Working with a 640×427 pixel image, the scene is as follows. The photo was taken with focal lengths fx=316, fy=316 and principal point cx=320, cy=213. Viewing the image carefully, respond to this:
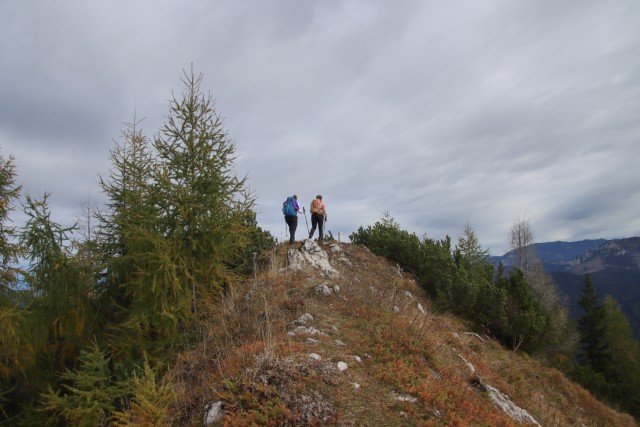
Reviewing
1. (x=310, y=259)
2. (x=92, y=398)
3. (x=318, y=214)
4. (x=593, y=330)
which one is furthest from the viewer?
(x=593, y=330)

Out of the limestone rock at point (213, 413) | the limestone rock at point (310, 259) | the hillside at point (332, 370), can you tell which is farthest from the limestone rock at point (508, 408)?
the limestone rock at point (310, 259)

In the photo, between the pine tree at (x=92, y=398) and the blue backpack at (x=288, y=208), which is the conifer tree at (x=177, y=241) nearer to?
the pine tree at (x=92, y=398)

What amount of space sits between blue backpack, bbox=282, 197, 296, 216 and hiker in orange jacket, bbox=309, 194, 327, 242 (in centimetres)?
111

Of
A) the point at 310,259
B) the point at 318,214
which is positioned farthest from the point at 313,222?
the point at 310,259

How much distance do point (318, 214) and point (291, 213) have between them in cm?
151

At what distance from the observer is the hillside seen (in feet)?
13.8

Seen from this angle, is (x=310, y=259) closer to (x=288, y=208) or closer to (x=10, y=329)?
(x=288, y=208)

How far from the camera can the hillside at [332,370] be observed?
422cm

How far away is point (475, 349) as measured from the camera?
1050cm

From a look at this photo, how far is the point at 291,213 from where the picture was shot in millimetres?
15172

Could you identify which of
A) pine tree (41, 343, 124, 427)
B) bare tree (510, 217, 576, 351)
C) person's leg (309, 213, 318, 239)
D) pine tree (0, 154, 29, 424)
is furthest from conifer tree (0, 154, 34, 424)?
bare tree (510, 217, 576, 351)

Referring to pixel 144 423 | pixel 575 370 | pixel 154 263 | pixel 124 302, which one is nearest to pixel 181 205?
pixel 154 263

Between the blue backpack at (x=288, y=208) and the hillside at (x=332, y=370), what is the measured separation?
16.0ft

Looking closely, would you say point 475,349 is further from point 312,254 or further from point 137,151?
point 137,151
